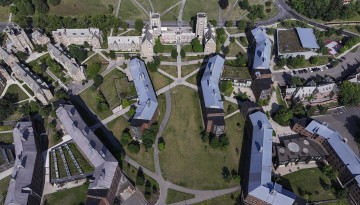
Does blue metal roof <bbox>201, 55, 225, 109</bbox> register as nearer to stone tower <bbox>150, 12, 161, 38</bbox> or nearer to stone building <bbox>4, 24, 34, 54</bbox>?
stone tower <bbox>150, 12, 161, 38</bbox>

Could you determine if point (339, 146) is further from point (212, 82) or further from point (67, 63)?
point (67, 63)

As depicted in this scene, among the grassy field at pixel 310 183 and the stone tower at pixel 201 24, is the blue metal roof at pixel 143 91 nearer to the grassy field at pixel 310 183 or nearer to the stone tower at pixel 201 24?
the stone tower at pixel 201 24

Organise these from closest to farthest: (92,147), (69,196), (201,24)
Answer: (92,147) < (69,196) < (201,24)

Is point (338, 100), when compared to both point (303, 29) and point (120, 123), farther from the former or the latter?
point (120, 123)

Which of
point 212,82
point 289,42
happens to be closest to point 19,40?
point 212,82

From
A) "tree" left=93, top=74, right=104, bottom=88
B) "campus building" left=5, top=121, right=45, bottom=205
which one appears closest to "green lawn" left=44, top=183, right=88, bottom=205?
"campus building" left=5, top=121, right=45, bottom=205

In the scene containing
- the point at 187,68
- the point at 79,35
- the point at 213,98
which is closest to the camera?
the point at 213,98

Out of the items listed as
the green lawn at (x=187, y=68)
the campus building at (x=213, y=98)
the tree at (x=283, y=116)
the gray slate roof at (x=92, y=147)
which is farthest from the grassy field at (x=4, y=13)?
the tree at (x=283, y=116)
